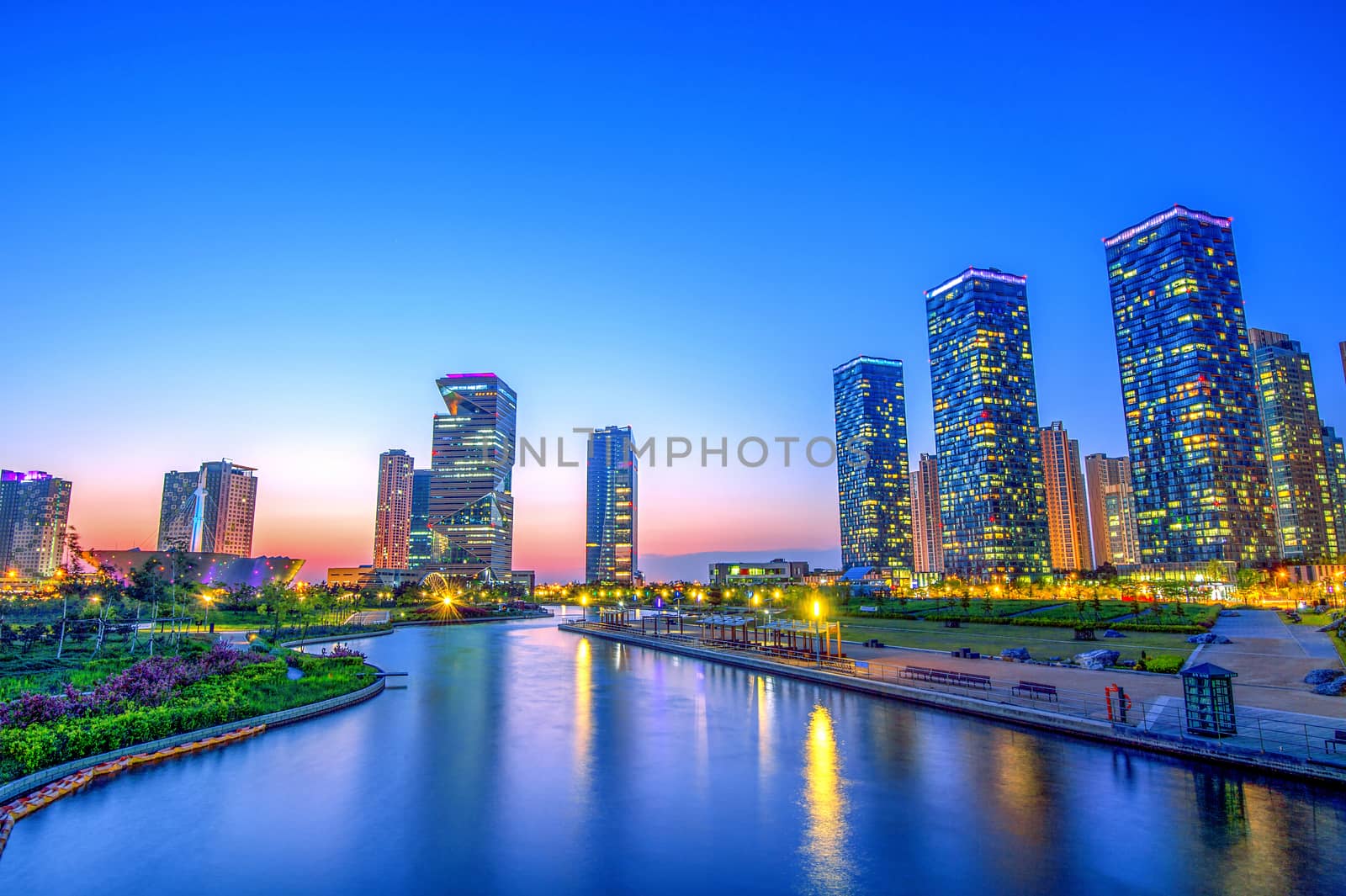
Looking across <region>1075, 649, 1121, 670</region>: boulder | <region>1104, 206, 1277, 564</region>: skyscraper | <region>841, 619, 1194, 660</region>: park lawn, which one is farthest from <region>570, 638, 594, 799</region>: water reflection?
<region>1104, 206, 1277, 564</region>: skyscraper

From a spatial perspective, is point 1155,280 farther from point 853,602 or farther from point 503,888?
point 503,888

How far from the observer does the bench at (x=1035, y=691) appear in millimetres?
26328

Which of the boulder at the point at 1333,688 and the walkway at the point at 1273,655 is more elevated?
the boulder at the point at 1333,688

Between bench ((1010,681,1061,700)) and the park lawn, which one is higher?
bench ((1010,681,1061,700))

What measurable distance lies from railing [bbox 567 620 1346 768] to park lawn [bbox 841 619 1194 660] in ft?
38.3

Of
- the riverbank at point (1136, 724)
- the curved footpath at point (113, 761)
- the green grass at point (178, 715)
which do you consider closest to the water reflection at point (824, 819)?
the riverbank at point (1136, 724)

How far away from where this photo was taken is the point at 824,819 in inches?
649

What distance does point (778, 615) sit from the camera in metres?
74.8

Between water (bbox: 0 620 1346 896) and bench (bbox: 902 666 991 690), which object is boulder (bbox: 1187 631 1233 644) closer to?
bench (bbox: 902 666 991 690)

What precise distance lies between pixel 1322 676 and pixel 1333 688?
8.83 ft

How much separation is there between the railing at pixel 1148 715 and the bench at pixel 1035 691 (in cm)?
4

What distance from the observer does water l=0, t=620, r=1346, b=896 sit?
13.3 meters

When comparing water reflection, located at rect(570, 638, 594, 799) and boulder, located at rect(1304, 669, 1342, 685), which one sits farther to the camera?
boulder, located at rect(1304, 669, 1342, 685)

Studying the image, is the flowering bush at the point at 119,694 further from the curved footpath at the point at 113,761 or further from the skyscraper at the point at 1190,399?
the skyscraper at the point at 1190,399
